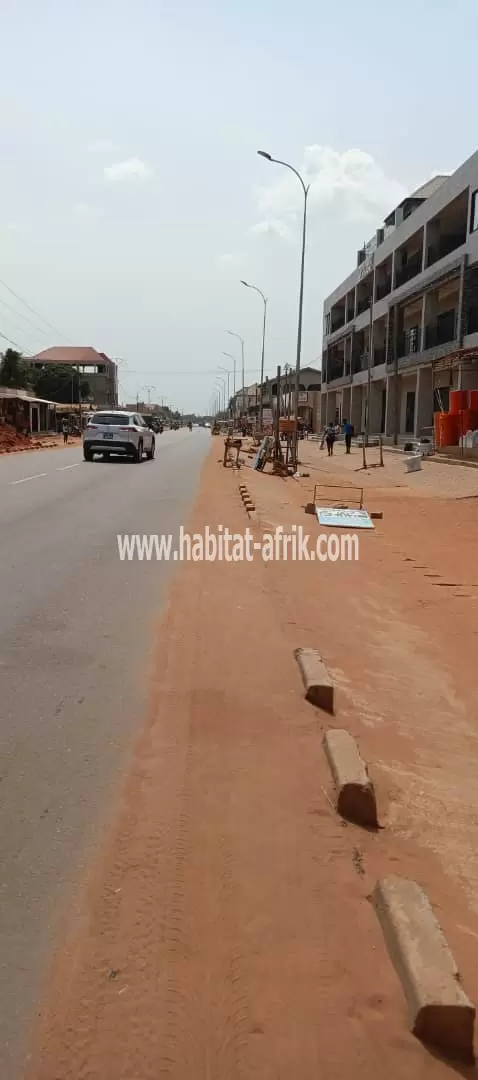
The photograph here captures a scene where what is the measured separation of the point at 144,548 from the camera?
11219 mm

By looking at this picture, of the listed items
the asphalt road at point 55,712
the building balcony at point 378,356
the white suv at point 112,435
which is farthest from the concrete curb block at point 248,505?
the building balcony at point 378,356

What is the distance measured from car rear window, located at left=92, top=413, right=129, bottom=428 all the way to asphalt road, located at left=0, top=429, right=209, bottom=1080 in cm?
1735

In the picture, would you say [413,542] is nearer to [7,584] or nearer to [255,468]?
[7,584]

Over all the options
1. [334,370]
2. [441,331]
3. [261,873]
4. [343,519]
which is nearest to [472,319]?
[441,331]

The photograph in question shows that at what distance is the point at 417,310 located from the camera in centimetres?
4347

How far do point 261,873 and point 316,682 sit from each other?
7.10 feet

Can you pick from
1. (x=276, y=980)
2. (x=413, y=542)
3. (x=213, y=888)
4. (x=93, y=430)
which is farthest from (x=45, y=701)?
(x=93, y=430)

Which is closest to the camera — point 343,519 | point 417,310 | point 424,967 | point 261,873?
point 424,967

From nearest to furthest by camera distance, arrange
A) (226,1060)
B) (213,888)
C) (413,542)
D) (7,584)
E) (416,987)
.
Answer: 1. (226,1060)
2. (416,987)
3. (213,888)
4. (7,584)
5. (413,542)

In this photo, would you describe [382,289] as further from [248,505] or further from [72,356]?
[72,356]

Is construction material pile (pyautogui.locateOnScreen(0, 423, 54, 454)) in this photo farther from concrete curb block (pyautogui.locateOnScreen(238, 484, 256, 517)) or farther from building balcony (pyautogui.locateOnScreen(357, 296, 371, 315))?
concrete curb block (pyautogui.locateOnScreen(238, 484, 256, 517))

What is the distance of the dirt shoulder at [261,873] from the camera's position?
2.38 metres

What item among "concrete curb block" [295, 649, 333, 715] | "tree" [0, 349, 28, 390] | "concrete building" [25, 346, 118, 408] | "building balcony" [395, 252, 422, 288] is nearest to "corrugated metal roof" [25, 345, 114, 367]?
"concrete building" [25, 346, 118, 408]

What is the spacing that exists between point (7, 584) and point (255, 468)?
22.3 metres
